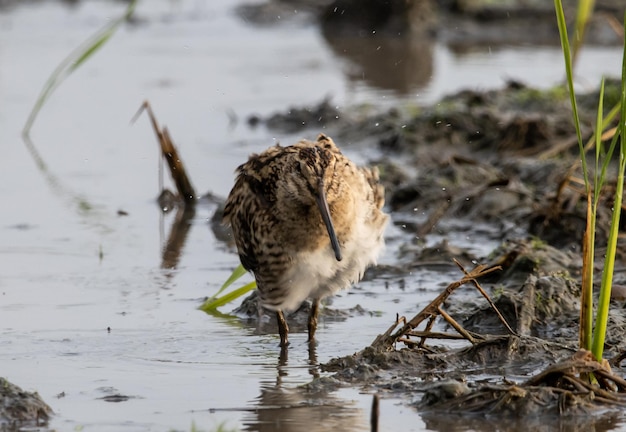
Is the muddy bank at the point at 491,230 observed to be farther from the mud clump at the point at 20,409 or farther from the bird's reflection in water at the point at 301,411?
the mud clump at the point at 20,409

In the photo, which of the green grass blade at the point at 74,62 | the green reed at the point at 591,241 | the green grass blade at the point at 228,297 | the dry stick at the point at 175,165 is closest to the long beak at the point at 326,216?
the green grass blade at the point at 228,297

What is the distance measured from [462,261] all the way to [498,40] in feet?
33.0

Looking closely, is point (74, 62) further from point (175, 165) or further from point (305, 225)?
point (305, 225)

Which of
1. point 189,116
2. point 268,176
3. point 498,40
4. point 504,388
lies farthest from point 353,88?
point 504,388

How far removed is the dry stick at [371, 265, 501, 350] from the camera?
563 cm

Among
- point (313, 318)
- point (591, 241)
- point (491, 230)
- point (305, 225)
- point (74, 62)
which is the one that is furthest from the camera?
point (74, 62)

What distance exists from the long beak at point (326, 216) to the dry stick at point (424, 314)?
1.52 feet

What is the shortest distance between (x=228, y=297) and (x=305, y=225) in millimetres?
886

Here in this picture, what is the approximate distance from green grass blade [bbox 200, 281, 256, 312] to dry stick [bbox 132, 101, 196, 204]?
2497mm

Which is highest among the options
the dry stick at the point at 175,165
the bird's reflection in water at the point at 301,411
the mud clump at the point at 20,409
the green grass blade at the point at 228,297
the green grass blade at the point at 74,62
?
the green grass blade at the point at 74,62

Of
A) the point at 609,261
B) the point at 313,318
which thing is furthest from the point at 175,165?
the point at 609,261

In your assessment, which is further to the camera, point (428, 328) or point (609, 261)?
point (428, 328)

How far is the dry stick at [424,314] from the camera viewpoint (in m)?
5.63

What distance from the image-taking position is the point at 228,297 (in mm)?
6898
